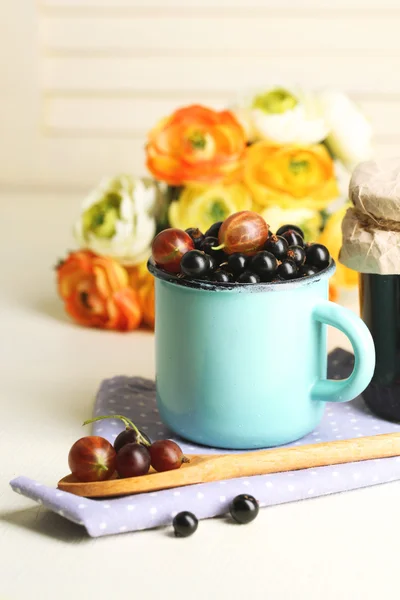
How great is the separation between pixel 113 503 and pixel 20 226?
95cm

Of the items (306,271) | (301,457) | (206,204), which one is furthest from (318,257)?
(206,204)

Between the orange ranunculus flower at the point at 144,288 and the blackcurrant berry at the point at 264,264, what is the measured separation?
37 cm

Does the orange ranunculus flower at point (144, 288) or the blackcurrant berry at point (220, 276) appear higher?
the blackcurrant berry at point (220, 276)

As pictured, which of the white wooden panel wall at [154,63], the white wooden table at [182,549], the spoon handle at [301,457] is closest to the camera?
the white wooden table at [182,549]

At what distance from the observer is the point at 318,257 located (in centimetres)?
67

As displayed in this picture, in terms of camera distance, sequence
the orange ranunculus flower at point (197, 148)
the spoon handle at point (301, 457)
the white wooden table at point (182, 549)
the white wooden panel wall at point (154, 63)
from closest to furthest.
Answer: the white wooden table at point (182, 549) < the spoon handle at point (301, 457) < the orange ranunculus flower at point (197, 148) < the white wooden panel wall at point (154, 63)

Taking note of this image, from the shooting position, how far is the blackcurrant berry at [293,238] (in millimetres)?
670

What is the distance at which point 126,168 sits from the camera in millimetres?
1684

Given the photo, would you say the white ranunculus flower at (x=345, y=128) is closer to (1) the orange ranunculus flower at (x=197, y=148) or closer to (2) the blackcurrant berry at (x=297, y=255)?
(1) the orange ranunculus flower at (x=197, y=148)

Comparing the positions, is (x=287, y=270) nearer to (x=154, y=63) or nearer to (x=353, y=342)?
(x=353, y=342)

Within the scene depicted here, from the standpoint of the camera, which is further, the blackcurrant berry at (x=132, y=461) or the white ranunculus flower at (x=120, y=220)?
the white ranunculus flower at (x=120, y=220)

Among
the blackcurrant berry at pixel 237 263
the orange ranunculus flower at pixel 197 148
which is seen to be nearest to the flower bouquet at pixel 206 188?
the orange ranunculus flower at pixel 197 148

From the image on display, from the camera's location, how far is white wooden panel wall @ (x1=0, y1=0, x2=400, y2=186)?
5.24 feet

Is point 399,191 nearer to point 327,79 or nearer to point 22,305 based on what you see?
point 22,305
